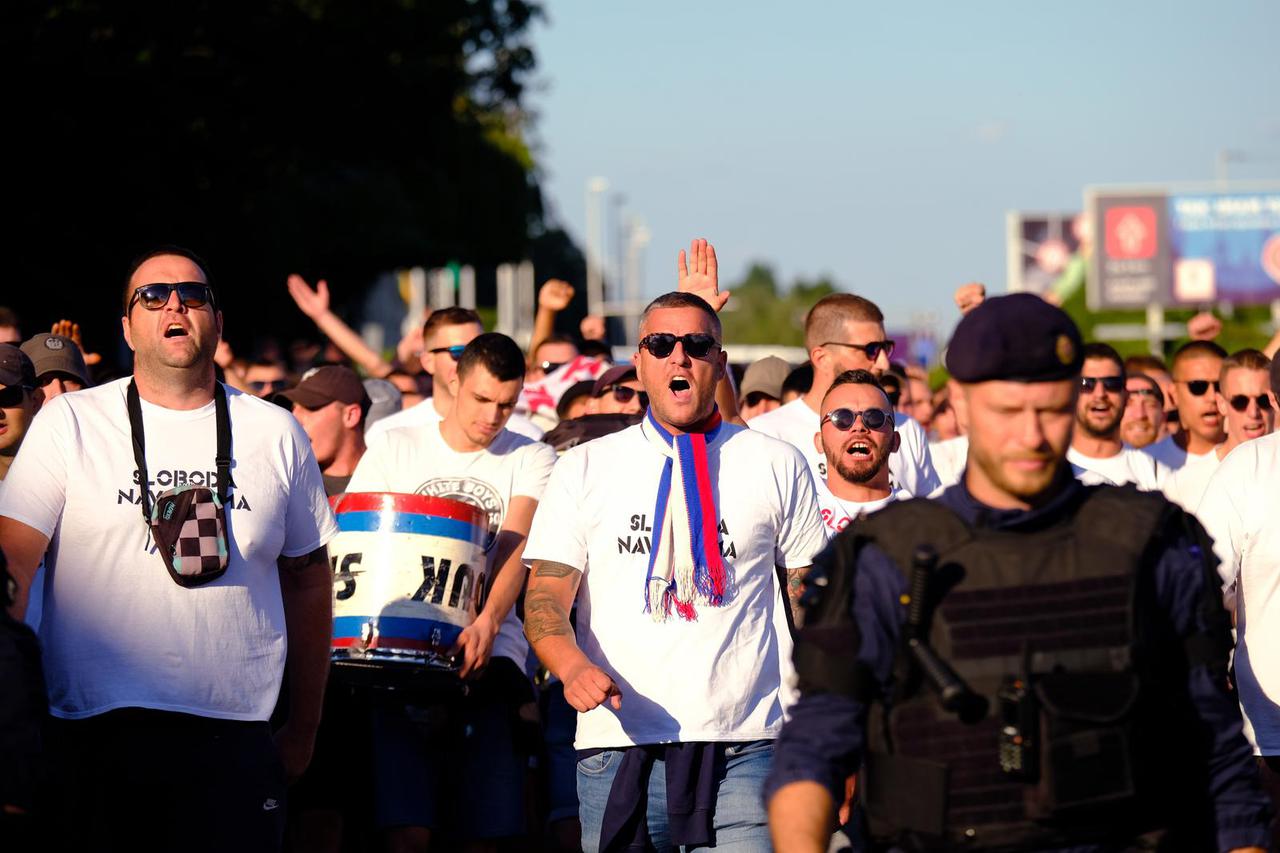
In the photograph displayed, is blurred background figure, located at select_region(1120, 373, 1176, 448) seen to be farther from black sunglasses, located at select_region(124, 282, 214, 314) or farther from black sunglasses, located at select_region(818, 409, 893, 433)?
black sunglasses, located at select_region(124, 282, 214, 314)

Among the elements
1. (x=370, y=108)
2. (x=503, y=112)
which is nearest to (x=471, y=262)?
(x=503, y=112)

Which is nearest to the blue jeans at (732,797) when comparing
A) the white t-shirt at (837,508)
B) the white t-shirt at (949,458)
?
the white t-shirt at (837,508)

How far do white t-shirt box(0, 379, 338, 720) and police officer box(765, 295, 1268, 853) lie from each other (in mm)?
2119

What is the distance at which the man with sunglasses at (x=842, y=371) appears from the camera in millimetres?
8328

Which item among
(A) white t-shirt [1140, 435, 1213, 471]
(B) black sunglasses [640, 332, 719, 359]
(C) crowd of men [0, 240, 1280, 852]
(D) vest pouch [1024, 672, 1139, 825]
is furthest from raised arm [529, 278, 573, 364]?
(D) vest pouch [1024, 672, 1139, 825]

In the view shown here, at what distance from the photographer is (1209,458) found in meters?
9.75

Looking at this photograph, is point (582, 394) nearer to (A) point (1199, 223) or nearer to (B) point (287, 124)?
(B) point (287, 124)

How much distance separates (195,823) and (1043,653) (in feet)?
8.87

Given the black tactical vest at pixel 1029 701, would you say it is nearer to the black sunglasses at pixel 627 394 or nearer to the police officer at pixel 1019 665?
the police officer at pixel 1019 665

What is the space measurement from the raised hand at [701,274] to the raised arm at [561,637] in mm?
1299

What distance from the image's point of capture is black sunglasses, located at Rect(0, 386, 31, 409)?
7047 millimetres

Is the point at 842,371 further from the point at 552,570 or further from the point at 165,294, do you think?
the point at 165,294

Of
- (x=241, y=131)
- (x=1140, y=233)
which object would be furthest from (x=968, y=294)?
(x=1140, y=233)

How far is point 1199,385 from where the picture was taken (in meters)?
10.5
